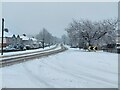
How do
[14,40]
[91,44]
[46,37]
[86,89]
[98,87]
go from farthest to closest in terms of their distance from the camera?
[46,37] < [14,40] < [91,44] < [98,87] < [86,89]

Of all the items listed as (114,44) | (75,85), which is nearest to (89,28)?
(114,44)

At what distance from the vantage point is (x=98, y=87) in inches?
502

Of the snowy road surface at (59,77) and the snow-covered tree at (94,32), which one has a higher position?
the snow-covered tree at (94,32)

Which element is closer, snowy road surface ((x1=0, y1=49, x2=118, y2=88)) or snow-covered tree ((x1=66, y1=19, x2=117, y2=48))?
snowy road surface ((x1=0, y1=49, x2=118, y2=88))

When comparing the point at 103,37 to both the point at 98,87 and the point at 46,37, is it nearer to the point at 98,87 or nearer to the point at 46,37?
the point at 98,87

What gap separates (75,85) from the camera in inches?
518

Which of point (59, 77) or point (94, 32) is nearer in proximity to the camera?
point (59, 77)

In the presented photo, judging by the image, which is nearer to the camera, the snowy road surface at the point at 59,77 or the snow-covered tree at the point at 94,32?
the snowy road surface at the point at 59,77

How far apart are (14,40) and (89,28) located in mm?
54039

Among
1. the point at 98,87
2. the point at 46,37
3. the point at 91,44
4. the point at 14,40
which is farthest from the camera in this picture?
the point at 46,37

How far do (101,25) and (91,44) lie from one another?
7.06 metres

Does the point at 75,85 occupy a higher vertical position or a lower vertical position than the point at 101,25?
lower

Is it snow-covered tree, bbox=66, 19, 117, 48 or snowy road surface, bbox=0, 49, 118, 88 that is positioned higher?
snow-covered tree, bbox=66, 19, 117, 48

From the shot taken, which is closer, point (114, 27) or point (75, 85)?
point (75, 85)
